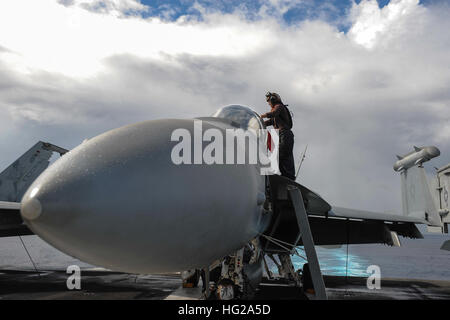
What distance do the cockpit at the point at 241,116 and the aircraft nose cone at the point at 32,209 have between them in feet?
9.75

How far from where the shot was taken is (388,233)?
9562 millimetres

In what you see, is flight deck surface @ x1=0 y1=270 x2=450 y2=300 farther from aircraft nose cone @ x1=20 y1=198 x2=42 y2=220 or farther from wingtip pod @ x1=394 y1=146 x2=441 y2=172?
aircraft nose cone @ x1=20 y1=198 x2=42 y2=220

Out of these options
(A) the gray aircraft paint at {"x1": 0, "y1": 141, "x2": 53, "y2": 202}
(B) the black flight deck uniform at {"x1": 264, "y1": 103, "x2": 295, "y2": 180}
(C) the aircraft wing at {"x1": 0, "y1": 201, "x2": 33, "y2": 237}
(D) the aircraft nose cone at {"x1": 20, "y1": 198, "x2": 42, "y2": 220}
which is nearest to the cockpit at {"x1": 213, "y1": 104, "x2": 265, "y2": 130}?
(B) the black flight deck uniform at {"x1": 264, "y1": 103, "x2": 295, "y2": 180}

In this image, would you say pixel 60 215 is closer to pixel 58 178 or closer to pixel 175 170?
pixel 58 178

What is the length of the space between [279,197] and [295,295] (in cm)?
578

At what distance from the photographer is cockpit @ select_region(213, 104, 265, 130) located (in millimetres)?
4598

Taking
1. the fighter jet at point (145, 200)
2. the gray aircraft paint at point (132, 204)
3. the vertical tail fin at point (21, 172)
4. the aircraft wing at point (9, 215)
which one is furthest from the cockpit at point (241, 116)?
the vertical tail fin at point (21, 172)

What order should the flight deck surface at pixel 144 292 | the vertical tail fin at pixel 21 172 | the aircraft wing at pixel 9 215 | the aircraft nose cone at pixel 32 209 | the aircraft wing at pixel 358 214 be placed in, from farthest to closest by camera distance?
the vertical tail fin at pixel 21 172 < the aircraft wing at pixel 9 215 < the flight deck surface at pixel 144 292 < the aircraft wing at pixel 358 214 < the aircraft nose cone at pixel 32 209

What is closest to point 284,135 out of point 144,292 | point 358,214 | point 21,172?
point 358,214

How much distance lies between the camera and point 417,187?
50.2ft

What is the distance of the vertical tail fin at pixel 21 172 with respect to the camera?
1572 centimetres

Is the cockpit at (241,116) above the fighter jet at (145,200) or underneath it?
above

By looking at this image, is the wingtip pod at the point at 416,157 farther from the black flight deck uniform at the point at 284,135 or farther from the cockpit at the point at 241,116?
the cockpit at the point at 241,116
